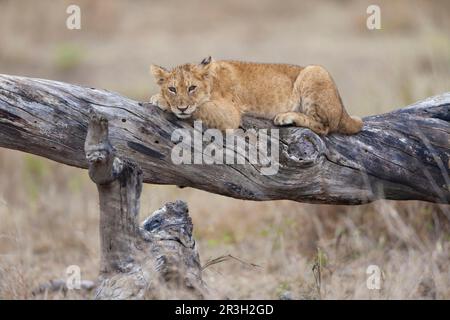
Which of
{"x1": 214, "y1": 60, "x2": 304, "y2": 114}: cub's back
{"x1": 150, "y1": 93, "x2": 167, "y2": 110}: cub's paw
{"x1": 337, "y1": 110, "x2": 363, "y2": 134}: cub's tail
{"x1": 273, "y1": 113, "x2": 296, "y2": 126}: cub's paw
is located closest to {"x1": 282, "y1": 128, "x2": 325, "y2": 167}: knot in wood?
{"x1": 273, "y1": 113, "x2": 296, "y2": 126}: cub's paw

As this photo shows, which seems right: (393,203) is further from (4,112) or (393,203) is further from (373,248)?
(4,112)

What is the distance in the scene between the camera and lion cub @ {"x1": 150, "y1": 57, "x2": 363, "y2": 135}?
561 centimetres

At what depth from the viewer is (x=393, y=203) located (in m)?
7.47

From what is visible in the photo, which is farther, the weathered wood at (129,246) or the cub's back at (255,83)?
the cub's back at (255,83)

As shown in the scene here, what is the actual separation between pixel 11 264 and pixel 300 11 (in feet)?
41.3

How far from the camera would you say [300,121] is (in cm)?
573

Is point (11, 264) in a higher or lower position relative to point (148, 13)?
lower

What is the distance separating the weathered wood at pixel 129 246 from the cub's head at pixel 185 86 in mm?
912

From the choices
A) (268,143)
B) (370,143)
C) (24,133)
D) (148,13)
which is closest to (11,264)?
(24,133)

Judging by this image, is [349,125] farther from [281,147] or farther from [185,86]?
[185,86]

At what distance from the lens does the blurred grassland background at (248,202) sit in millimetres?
6816

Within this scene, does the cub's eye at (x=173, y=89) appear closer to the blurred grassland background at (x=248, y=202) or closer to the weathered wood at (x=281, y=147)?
the weathered wood at (x=281, y=147)

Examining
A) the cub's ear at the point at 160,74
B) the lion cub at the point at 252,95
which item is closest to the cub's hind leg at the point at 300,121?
the lion cub at the point at 252,95

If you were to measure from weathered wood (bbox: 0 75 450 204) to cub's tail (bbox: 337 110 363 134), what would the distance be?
0.16 feet
